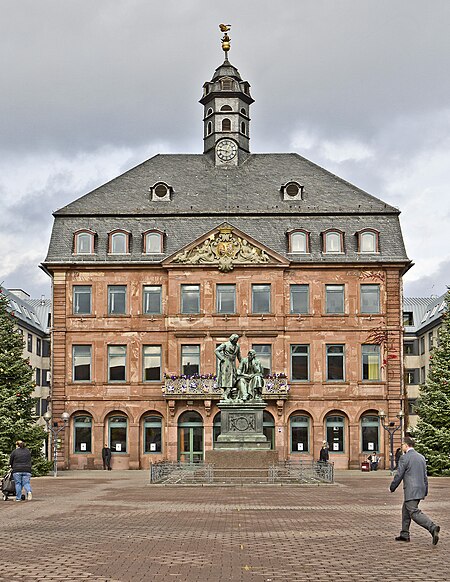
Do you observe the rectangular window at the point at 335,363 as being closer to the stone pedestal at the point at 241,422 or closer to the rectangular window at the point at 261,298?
the rectangular window at the point at 261,298

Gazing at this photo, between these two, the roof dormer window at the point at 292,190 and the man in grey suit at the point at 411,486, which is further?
the roof dormer window at the point at 292,190

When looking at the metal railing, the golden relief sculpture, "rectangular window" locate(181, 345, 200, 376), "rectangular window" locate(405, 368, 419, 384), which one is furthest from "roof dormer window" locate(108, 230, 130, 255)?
"rectangular window" locate(405, 368, 419, 384)

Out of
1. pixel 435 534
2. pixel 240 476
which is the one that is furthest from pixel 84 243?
pixel 435 534

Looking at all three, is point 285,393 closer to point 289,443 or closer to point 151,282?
point 289,443

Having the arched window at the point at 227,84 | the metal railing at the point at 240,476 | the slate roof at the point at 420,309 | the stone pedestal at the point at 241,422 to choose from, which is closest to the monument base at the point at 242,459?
the metal railing at the point at 240,476

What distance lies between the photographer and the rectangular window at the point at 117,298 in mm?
59594

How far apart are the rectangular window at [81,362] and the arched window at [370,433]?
54.2ft

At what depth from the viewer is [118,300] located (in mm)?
59688

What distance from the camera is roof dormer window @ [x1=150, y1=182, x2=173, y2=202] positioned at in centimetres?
6228

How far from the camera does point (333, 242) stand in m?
59.9

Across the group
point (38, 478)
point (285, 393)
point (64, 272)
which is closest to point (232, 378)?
point (38, 478)

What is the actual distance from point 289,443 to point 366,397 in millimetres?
5290

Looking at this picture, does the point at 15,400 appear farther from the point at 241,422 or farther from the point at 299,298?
the point at 299,298

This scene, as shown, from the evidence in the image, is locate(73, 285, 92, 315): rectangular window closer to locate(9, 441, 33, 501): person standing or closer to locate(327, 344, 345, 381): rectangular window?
locate(327, 344, 345, 381): rectangular window
